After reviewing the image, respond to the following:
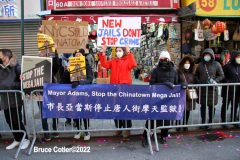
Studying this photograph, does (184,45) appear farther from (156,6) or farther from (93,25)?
(93,25)

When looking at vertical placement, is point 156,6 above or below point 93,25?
above

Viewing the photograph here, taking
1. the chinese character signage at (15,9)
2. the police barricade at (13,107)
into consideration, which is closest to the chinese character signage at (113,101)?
the police barricade at (13,107)

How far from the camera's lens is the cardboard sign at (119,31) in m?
4.13

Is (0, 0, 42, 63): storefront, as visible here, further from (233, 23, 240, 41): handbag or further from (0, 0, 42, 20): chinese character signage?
(233, 23, 240, 41): handbag

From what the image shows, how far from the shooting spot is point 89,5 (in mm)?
8539

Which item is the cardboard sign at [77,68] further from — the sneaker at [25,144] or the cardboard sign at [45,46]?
the sneaker at [25,144]

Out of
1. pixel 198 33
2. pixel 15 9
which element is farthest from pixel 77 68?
pixel 15 9

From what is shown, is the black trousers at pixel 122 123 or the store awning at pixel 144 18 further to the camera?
the store awning at pixel 144 18

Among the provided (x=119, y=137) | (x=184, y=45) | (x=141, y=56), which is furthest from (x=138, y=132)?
(x=141, y=56)

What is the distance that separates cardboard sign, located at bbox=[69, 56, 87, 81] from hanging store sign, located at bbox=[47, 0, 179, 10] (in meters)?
5.45

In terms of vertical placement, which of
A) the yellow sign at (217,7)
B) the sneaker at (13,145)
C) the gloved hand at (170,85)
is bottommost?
the sneaker at (13,145)

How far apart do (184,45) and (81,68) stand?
634 centimetres

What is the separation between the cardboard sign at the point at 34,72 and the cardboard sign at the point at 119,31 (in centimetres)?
138

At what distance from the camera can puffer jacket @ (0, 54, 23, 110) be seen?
3.98 metres
